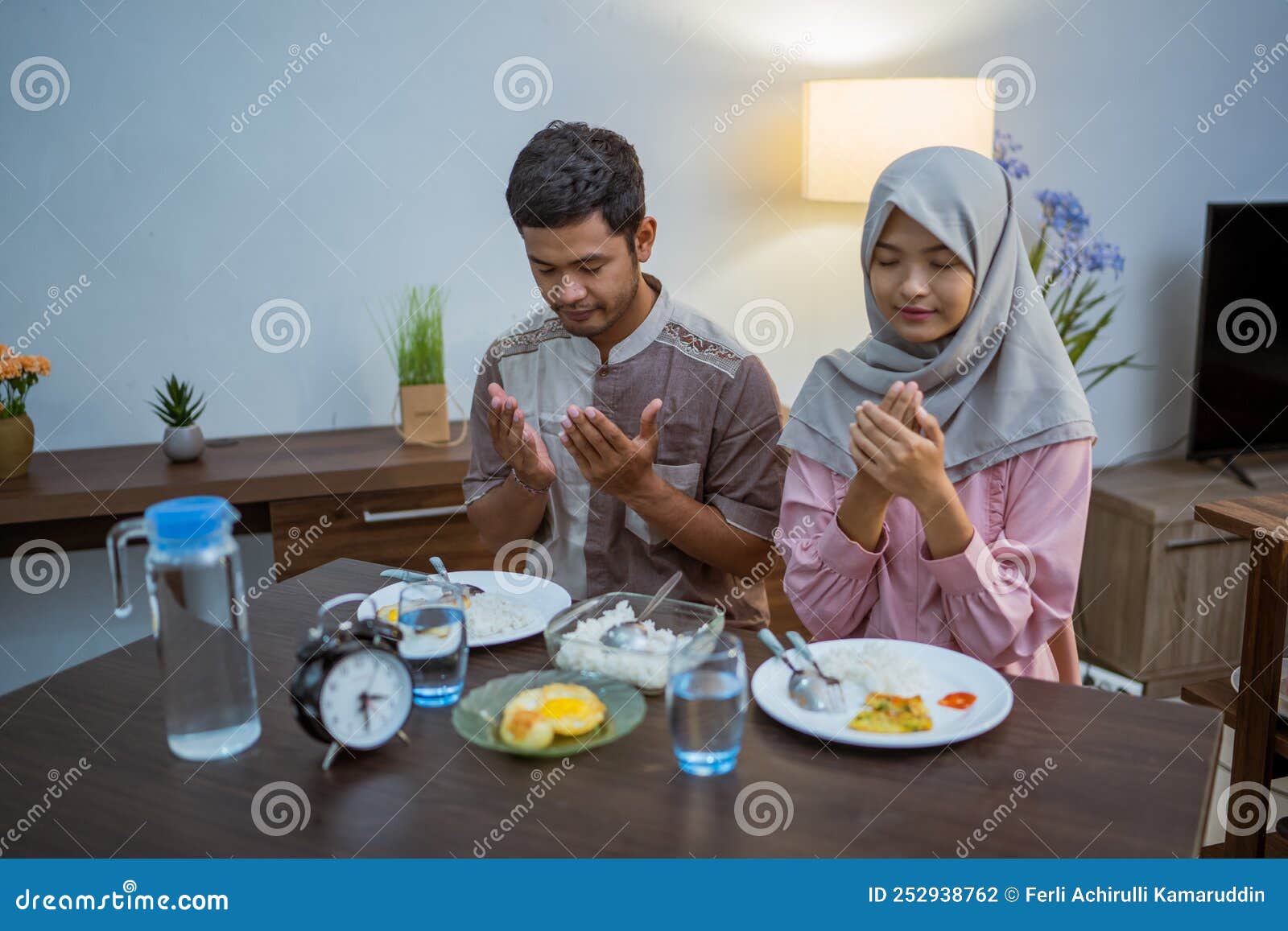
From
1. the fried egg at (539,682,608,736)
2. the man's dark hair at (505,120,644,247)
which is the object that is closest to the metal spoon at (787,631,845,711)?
the fried egg at (539,682,608,736)

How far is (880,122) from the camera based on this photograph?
10.0ft

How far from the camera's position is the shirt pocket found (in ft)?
6.98

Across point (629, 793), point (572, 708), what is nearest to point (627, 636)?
point (572, 708)

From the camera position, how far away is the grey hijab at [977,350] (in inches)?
66.4

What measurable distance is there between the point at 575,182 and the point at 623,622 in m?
0.84

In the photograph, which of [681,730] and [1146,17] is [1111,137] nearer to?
[1146,17]

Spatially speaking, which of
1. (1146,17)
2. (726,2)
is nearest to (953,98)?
(726,2)

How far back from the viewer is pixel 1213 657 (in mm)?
3504

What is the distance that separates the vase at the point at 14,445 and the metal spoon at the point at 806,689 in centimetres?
210

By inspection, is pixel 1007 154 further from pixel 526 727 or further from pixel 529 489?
pixel 526 727

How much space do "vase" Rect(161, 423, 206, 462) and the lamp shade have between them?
178 cm

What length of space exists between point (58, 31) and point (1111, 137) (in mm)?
3058

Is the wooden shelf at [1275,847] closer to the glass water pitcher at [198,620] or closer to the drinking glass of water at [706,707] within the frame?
the drinking glass of water at [706,707]

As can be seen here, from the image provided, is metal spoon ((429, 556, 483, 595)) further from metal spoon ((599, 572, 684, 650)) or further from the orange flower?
the orange flower
